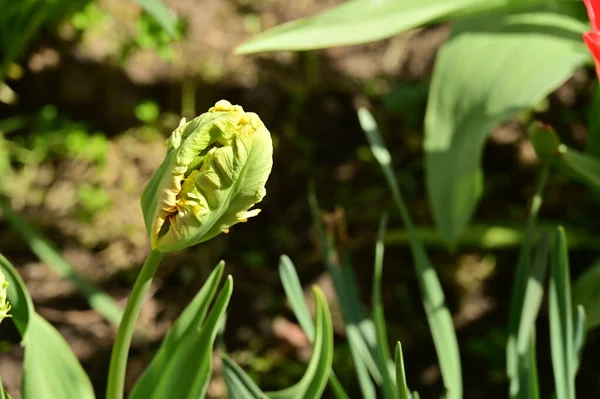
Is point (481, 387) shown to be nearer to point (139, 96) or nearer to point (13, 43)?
point (139, 96)

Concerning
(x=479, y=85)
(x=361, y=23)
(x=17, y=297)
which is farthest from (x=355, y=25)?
(x=17, y=297)

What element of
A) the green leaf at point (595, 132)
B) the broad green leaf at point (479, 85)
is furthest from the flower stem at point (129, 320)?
the green leaf at point (595, 132)

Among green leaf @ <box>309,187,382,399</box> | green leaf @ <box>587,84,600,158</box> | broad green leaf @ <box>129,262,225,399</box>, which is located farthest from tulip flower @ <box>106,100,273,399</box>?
green leaf @ <box>587,84,600,158</box>

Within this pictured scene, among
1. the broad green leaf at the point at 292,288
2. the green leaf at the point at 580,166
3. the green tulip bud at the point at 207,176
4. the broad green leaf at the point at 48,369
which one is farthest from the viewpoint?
the green leaf at the point at 580,166

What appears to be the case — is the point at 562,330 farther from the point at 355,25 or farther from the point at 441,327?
the point at 355,25

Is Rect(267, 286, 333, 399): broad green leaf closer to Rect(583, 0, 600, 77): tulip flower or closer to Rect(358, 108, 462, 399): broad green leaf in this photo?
Rect(358, 108, 462, 399): broad green leaf

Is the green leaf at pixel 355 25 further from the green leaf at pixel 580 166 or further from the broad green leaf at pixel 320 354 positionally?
the broad green leaf at pixel 320 354

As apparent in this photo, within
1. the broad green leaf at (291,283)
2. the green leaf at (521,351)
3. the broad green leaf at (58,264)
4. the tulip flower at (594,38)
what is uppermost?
the tulip flower at (594,38)

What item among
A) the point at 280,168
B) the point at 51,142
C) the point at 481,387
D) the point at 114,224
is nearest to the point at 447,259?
the point at 481,387
